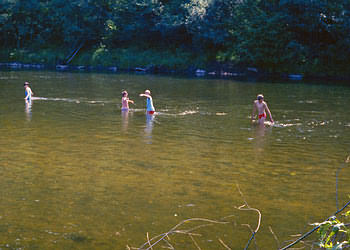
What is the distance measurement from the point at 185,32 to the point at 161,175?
5555cm

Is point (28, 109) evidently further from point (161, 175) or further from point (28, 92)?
point (161, 175)

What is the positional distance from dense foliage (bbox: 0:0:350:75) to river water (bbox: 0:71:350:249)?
27.3m

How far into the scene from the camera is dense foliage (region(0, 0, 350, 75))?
160 ft

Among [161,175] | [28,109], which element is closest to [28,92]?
[28,109]

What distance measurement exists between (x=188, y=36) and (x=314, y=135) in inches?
1945

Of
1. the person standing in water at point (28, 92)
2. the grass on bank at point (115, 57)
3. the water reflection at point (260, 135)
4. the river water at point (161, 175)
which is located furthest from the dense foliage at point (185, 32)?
the person standing in water at point (28, 92)

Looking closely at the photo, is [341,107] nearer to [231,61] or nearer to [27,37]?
[231,61]

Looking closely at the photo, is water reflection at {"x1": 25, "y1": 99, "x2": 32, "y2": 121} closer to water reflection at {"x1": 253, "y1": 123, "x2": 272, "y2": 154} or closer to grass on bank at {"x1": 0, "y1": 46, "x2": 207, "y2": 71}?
water reflection at {"x1": 253, "y1": 123, "x2": 272, "y2": 154}

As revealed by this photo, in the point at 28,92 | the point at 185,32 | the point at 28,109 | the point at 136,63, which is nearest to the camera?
the point at 28,109

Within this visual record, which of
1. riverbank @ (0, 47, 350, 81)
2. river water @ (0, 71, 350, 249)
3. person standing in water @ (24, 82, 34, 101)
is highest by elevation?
riverbank @ (0, 47, 350, 81)

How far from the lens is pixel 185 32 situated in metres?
64.6

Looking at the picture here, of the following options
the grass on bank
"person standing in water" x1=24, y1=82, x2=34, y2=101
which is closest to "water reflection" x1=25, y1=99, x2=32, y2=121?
"person standing in water" x1=24, y1=82, x2=34, y2=101

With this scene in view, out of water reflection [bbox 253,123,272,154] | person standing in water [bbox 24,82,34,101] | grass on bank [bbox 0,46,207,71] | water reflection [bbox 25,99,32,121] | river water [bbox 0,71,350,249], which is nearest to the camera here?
river water [bbox 0,71,350,249]

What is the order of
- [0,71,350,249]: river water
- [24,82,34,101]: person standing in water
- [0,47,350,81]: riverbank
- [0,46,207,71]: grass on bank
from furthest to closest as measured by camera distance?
[0,46,207,71]: grass on bank, [0,47,350,81]: riverbank, [24,82,34,101]: person standing in water, [0,71,350,249]: river water
